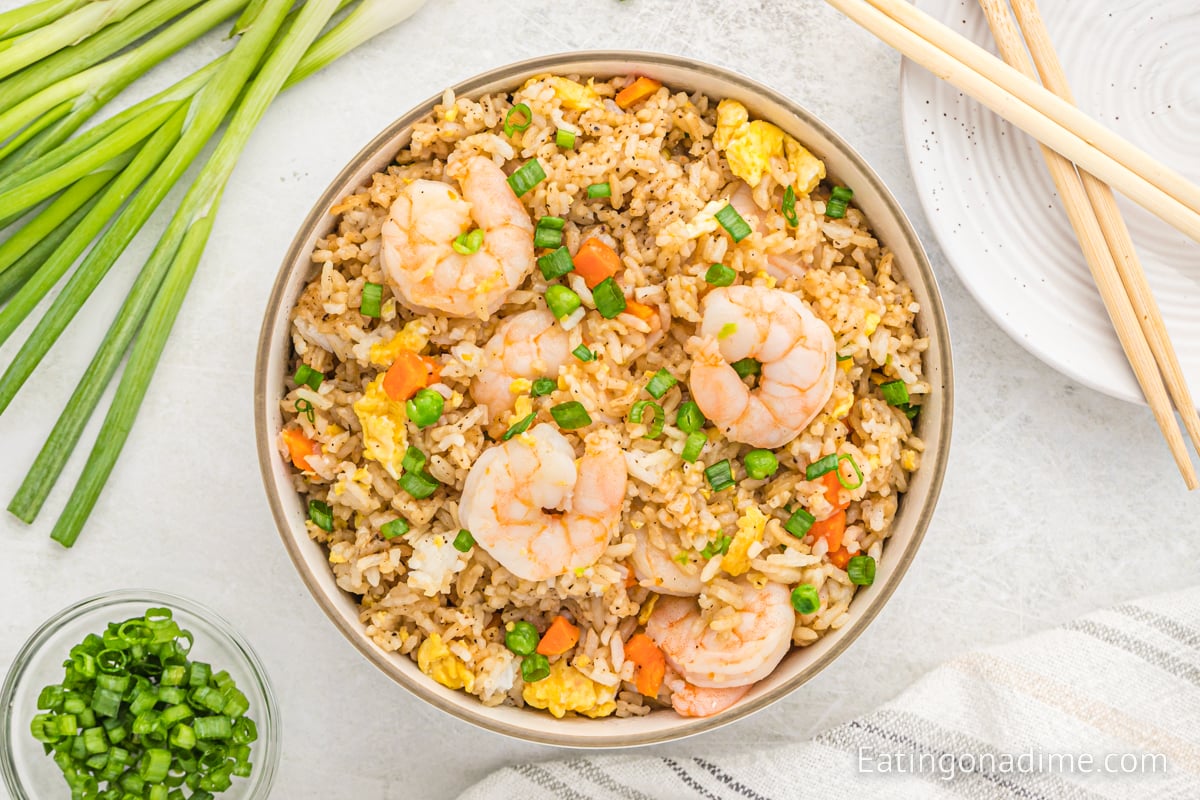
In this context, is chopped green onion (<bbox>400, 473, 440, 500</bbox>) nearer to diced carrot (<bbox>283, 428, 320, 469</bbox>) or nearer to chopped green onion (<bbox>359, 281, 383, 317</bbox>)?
diced carrot (<bbox>283, 428, 320, 469</bbox>)

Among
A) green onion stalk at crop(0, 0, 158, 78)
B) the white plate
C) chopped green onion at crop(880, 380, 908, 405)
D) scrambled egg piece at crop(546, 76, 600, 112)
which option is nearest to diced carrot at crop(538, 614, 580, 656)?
chopped green onion at crop(880, 380, 908, 405)

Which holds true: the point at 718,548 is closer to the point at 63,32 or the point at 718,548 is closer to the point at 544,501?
the point at 544,501

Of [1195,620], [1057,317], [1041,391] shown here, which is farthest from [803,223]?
[1195,620]

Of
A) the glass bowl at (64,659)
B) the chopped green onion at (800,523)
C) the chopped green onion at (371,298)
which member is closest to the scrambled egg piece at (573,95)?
the chopped green onion at (371,298)

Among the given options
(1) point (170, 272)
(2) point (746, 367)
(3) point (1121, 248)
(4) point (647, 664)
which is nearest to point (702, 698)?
(4) point (647, 664)

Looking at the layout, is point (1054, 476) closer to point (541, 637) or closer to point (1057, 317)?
point (1057, 317)

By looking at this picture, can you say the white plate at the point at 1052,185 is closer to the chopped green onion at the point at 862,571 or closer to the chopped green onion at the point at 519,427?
the chopped green onion at the point at 862,571
